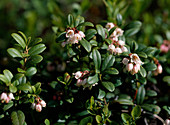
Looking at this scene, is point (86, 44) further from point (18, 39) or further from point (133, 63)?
point (18, 39)

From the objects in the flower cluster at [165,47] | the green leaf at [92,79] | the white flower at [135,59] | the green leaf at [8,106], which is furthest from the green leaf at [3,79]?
the flower cluster at [165,47]

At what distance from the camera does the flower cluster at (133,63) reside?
157cm

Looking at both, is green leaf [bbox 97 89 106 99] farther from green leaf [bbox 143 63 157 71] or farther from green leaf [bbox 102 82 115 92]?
green leaf [bbox 143 63 157 71]

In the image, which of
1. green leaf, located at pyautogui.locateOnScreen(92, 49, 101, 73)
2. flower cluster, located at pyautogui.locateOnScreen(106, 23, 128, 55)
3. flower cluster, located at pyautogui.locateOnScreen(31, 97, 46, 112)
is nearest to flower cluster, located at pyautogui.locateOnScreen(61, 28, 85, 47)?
green leaf, located at pyautogui.locateOnScreen(92, 49, 101, 73)

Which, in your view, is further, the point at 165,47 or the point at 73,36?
the point at 165,47

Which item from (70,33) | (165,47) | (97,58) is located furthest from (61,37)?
(165,47)

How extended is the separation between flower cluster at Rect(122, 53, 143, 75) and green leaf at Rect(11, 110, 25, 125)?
32.6 inches

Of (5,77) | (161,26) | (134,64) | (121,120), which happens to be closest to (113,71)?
(134,64)

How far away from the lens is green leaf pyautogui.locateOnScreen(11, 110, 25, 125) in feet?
5.22

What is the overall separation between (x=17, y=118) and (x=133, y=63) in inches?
35.9

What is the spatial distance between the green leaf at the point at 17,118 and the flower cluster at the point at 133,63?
828mm

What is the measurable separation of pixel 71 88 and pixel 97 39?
450 mm

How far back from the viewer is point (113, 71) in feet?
5.22

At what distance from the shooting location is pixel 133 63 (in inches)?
62.4
